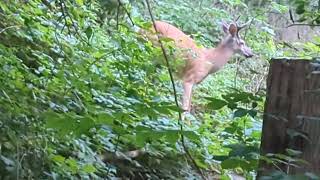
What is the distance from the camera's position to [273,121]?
224 cm

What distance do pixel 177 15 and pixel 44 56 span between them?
7.27m

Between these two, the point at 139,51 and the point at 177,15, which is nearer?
the point at 139,51

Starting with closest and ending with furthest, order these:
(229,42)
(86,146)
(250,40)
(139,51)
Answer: (86,146) → (139,51) → (229,42) → (250,40)

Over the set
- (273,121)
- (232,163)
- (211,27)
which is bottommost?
(232,163)

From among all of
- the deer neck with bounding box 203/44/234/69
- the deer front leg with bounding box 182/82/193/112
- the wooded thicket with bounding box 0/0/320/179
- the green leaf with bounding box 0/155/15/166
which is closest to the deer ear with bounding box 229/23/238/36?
the deer neck with bounding box 203/44/234/69

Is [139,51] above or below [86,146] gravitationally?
above

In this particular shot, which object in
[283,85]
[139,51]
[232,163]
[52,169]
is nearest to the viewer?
[232,163]

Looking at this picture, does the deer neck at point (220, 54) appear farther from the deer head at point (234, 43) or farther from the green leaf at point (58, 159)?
the green leaf at point (58, 159)

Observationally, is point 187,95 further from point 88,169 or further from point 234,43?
point 88,169

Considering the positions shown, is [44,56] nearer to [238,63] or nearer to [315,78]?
[315,78]

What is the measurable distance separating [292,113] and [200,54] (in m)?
6.16

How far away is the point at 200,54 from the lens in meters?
8.35

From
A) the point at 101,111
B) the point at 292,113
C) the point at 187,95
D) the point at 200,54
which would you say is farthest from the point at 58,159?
the point at 200,54

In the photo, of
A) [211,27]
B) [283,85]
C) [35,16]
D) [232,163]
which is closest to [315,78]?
[283,85]
